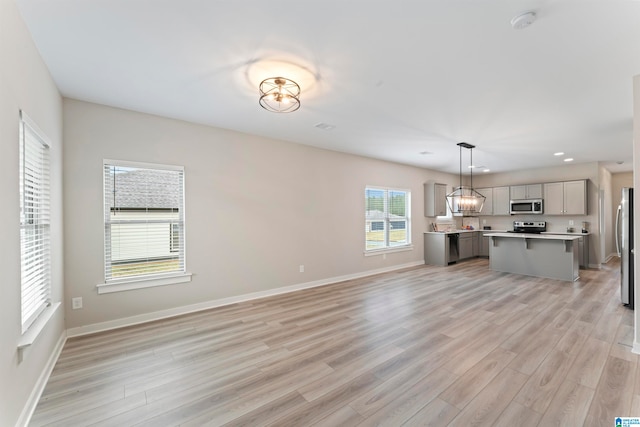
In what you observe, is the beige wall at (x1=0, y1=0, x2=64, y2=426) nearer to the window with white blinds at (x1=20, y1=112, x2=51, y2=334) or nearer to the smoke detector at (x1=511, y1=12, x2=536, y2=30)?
the window with white blinds at (x1=20, y1=112, x2=51, y2=334)

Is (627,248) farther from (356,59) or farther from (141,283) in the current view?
(141,283)

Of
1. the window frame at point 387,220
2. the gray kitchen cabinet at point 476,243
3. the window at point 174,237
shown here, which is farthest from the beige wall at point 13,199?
the gray kitchen cabinet at point 476,243

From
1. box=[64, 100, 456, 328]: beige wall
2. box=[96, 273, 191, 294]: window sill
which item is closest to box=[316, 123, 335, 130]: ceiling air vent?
box=[64, 100, 456, 328]: beige wall

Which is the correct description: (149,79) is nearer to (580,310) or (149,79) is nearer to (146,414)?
(146,414)

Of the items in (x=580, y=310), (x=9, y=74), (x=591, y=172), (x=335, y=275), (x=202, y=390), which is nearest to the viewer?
(x=9, y=74)

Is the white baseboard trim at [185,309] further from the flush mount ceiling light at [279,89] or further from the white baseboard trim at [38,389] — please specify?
the flush mount ceiling light at [279,89]

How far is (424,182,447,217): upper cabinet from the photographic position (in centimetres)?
783

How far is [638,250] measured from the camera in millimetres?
2723

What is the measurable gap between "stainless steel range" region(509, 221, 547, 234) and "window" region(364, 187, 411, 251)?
3420mm

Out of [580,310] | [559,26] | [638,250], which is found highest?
[559,26]

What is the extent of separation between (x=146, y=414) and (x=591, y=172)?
9.89m

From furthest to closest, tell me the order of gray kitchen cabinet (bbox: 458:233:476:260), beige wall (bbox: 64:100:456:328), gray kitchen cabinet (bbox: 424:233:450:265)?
1. gray kitchen cabinet (bbox: 458:233:476:260)
2. gray kitchen cabinet (bbox: 424:233:450:265)
3. beige wall (bbox: 64:100:456:328)

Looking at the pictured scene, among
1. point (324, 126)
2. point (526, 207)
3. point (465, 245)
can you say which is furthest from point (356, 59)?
point (526, 207)

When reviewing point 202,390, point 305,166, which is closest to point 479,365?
point 202,390
